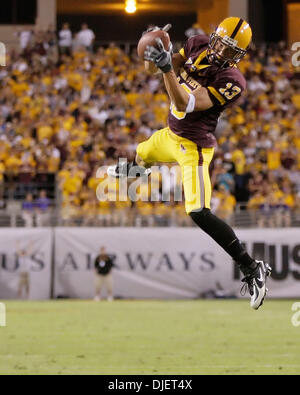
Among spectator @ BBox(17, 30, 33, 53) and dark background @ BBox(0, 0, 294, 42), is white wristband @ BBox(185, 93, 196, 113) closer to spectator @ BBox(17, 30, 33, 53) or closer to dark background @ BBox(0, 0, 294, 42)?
spectator @ BBox(17, 30, 33, 53)

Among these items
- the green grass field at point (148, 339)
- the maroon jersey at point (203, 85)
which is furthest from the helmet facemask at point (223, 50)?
the green grass field at point (148, 339)

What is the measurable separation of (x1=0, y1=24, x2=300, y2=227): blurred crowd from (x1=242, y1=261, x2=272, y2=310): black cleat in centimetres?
908

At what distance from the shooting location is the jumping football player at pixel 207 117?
6.77 m

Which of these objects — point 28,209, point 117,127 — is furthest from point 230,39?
point 117,127

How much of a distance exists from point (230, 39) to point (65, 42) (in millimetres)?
16586

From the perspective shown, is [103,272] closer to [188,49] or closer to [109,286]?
[109,286]

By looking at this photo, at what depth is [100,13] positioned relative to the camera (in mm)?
27141

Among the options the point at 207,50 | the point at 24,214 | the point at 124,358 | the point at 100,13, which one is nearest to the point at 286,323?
the point at 124,358

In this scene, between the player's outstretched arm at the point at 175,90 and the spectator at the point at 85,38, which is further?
the spectator at the point at 85,38

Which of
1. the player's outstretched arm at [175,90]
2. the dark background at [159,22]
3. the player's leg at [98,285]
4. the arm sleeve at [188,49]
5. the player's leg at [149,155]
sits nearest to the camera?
the player's outstretched arm at [175,90]

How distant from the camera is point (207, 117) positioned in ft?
23.5

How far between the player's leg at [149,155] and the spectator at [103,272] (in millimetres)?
9337

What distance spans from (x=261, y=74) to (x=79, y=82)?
4.86m

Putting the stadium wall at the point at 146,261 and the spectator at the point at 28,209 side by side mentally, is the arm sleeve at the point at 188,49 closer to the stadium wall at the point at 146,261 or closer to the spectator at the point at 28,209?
the spectator at the point at 28,209
